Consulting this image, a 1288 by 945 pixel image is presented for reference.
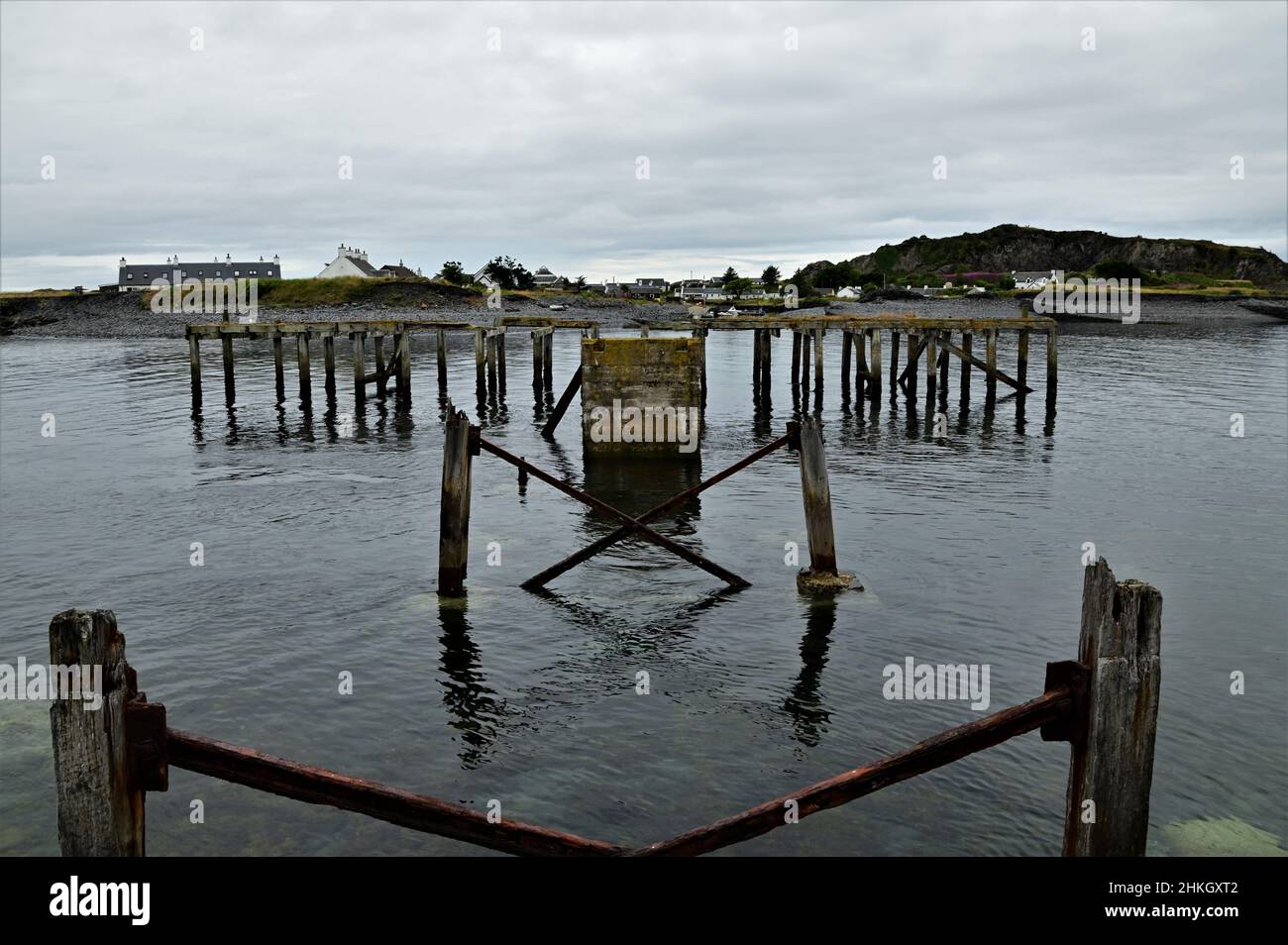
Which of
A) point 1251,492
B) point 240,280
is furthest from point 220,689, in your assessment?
point 240,280

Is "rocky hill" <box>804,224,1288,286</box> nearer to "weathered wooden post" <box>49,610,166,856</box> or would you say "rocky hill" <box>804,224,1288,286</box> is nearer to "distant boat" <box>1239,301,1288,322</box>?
"distant boat" <box>1239,301,1288,322</box>

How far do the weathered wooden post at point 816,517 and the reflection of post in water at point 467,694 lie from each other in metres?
5.06

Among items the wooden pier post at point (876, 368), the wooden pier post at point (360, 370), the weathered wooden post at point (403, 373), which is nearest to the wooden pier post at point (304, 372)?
the wooden pier post at point (360, 370)

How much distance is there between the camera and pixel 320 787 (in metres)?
5.22

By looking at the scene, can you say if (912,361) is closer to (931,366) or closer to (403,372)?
(931,366)

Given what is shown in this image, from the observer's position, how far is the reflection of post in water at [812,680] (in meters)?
10.7

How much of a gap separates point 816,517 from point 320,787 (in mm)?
10326

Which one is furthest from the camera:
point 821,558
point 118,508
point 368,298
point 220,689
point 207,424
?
point 368,298

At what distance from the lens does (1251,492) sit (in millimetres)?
22438

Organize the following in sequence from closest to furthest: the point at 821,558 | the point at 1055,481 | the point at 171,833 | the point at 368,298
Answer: the point at 171,833 → the point at 821,558 → the point at 1055,481 → the point at 368,298

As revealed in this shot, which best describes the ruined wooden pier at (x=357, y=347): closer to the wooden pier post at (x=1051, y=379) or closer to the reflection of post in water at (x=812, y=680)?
the wooden pier post at (x=1051, y=379)

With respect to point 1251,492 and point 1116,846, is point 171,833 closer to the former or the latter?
point 1116,846

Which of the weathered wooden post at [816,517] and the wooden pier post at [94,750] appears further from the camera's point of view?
the weathered wooden post at [816,517]

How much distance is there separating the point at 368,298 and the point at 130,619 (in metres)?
98.8
